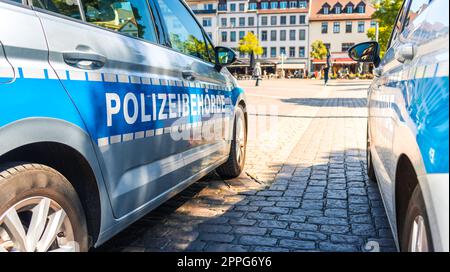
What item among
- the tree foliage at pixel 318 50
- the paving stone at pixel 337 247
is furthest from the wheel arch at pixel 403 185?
the tree foliage at pixel 318 50

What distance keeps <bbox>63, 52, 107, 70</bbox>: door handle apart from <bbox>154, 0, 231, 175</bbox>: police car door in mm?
1108

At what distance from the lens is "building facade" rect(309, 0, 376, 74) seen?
7106 centimetres

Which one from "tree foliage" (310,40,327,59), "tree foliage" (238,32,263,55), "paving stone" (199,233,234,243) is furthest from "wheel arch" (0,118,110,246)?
"tree foliage" (238,32,263,55)

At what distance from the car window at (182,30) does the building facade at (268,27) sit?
227 feet

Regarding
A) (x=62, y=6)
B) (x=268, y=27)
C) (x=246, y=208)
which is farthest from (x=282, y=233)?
(x=268, y=27)

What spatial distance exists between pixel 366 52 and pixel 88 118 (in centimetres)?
Answer: 299

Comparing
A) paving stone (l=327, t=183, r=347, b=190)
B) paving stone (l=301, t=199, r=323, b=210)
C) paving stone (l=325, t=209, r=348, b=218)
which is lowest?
paving stone (l=327, t=183, r=347, b=190)

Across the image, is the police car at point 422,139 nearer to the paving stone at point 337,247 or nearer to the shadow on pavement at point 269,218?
the paving stone at point 337,247

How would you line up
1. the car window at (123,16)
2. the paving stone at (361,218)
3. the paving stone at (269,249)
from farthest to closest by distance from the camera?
the paving stone at (361,218) < the paving stone at (269,249) < the car window at (123,16)

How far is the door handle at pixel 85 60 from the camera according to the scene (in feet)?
6.40

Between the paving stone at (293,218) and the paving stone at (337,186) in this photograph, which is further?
the paving stone at (337,186)

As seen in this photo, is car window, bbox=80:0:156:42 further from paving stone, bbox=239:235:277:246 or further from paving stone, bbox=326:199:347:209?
paving stone, bbox=326:199:347:209

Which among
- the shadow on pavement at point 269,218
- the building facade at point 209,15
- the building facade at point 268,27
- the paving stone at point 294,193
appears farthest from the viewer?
the building facade at point 209,15

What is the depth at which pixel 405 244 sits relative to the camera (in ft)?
6.03
